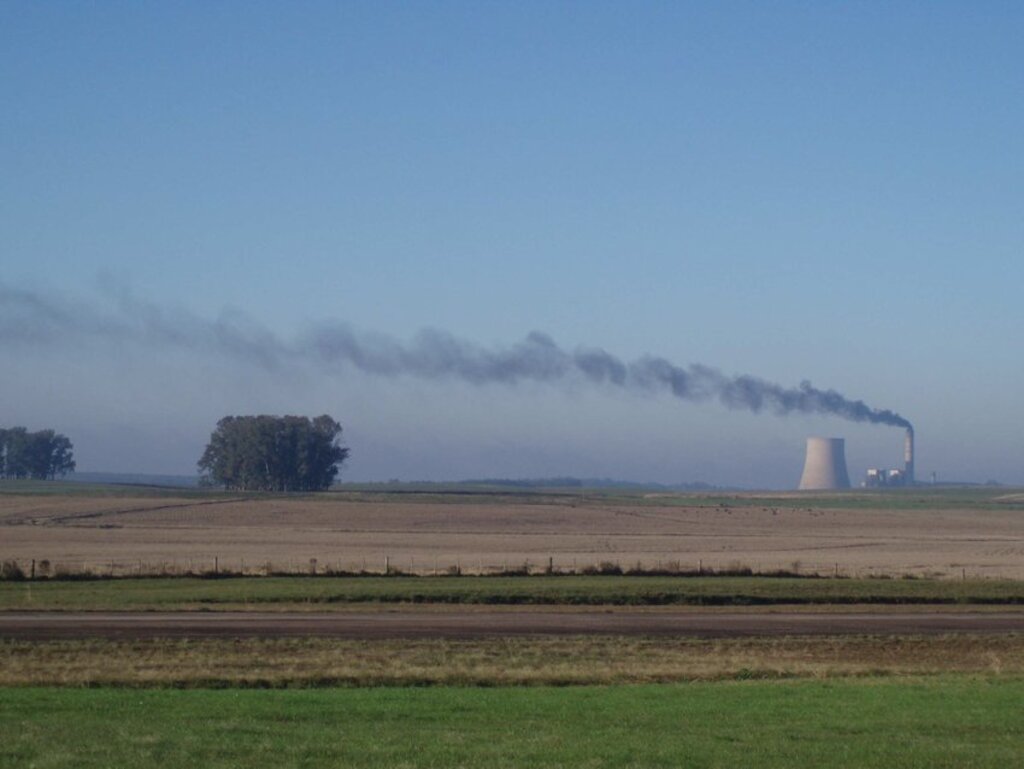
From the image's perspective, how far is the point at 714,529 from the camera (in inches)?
4488

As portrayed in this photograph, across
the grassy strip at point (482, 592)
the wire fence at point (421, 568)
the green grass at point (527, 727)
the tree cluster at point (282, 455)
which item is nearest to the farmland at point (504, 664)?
the green grass at point (527, 727)

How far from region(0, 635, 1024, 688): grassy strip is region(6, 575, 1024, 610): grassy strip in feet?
39.1

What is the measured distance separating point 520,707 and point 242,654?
35.1 ft

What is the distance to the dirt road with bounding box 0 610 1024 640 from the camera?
33.6 m

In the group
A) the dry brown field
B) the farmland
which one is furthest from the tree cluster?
the farmland

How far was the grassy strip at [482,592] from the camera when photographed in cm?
4347

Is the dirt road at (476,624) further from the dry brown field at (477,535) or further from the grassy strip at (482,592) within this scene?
the dry brown field at (477,535)

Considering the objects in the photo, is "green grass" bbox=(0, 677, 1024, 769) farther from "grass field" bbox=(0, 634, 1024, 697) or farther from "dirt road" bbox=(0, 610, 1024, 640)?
"dirt road" bbox=(0, 610, 1024, 640)

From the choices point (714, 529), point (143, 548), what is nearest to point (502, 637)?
point (143, 548)

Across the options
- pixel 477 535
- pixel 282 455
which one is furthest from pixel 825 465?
pixel 477 535

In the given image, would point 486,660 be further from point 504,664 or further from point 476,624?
point 476,624

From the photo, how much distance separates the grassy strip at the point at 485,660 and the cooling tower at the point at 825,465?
15531 cm

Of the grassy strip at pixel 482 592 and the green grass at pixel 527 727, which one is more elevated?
the green grass at pixel 527 727

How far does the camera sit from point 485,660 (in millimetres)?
27891
